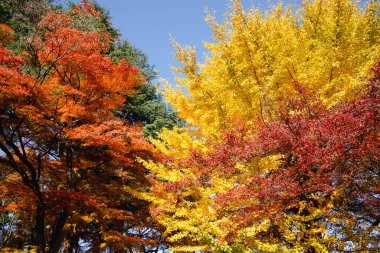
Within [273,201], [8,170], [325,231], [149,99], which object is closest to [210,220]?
[273,201]

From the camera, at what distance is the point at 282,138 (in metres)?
6.00

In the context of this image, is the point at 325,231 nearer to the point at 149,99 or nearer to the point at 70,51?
the point at 70,51

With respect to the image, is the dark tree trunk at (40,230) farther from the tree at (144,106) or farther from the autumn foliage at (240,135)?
the tree at (144,106)

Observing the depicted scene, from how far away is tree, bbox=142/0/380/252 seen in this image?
5.79 meters

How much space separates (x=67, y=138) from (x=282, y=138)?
8120 millimetres

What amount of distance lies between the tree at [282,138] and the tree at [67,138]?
2.55 meters

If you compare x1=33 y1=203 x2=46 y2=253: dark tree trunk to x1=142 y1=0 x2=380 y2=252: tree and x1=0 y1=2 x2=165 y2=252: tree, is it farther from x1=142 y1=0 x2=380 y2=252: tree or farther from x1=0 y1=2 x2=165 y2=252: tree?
x1=142 y1=0 x2=380 y2=252: tree

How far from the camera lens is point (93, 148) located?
12039mm

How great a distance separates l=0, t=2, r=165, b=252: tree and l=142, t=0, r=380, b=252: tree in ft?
8.38

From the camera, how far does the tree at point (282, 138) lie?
5793 millimetres

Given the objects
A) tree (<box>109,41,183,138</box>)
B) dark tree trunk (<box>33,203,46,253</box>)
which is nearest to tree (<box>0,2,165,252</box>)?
dark tree trunk (<box>33,203,46,253</box>)

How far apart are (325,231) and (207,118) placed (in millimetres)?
4158

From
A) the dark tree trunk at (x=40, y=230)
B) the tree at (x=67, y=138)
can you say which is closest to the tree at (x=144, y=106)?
the tree at (x=67, y=138)

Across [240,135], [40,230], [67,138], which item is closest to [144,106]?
[67,138]
